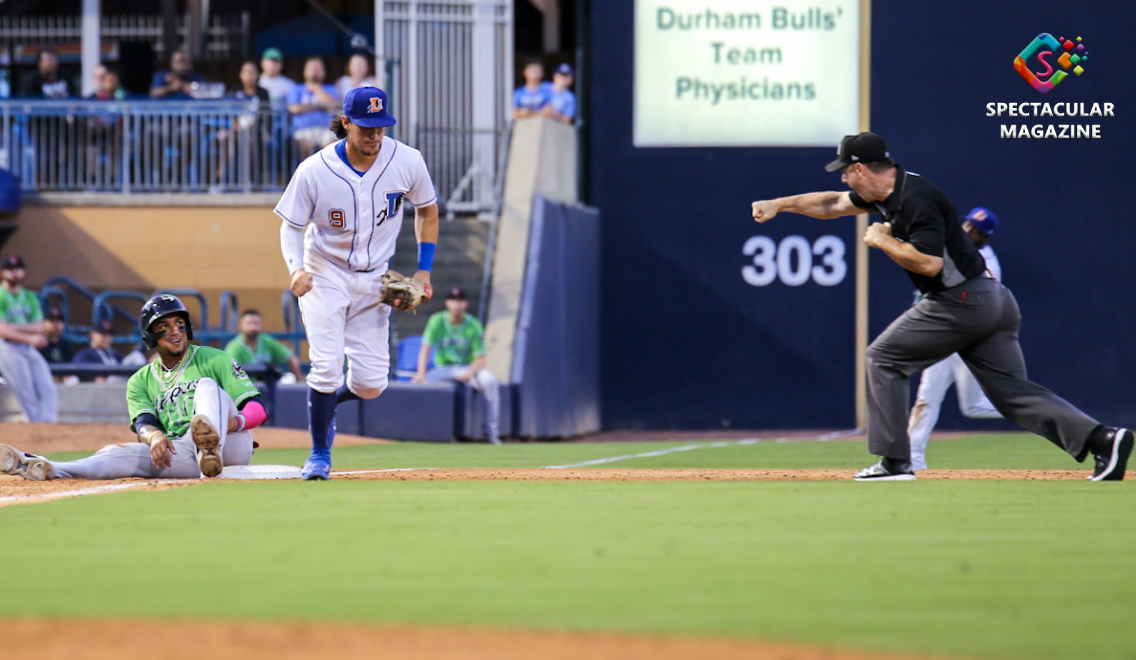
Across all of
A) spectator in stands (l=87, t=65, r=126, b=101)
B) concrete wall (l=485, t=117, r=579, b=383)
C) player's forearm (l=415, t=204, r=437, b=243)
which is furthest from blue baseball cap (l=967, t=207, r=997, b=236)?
spectator in stands (l=87, t=65, r=126, b=101)

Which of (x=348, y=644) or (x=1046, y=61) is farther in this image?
(x=1046, y=61)

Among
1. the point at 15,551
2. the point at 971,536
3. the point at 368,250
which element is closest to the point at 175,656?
the point at 15,551

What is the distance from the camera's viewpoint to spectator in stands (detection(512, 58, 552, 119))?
18938 millimetres

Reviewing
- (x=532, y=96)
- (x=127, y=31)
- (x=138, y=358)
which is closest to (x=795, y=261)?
(x=532, y=96)

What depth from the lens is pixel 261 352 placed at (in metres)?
15.7

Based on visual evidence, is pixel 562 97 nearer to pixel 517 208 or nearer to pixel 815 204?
pixel 517 208

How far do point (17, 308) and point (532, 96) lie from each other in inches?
278

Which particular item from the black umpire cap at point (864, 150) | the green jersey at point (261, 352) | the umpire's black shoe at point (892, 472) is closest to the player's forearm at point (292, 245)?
the black umpire cap at point (864, 150)

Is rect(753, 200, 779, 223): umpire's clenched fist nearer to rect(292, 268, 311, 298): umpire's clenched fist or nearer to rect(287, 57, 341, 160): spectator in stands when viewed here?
rect(292, 268, 311, 298): umpire's clenched fist

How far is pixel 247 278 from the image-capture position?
19469 millimetres

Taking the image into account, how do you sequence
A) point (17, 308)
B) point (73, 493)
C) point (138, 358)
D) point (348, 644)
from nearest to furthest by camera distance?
point (348, 644) → point (73, 493) → point (17, 308) → point (138, 358)

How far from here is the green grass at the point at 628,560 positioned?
3.97 m

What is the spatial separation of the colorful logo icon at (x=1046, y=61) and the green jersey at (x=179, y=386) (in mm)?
13377

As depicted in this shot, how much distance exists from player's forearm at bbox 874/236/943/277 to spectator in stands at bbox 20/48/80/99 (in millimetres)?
15207
